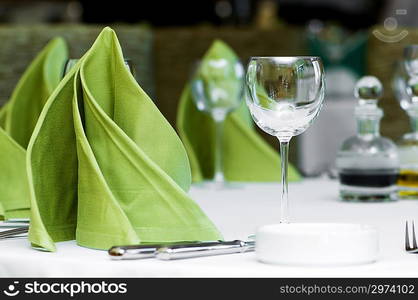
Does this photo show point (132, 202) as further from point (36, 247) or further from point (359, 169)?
point (359, 169)

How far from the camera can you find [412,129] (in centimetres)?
176

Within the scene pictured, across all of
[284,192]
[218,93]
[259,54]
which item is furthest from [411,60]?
[259,54]

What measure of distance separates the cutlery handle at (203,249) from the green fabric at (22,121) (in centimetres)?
46

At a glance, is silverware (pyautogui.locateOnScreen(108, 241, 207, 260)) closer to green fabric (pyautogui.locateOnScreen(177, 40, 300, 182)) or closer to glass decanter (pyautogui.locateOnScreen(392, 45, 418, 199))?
glass decanter (pyautogui.locateOnScreen(392, 45, 418, 199))

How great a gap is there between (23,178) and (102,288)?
0.55m

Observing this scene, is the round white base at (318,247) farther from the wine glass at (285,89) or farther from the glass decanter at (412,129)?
the glass decanter at (412,129)

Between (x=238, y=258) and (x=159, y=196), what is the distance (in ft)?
0.54

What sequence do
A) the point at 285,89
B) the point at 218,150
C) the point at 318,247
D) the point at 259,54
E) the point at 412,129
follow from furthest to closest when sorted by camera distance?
the point at 259,54 < the point at 218,150 < the point at 412,129 < the point at 285,89 < the point at 318,247

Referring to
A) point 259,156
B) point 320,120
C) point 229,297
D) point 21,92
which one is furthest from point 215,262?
point 320,120

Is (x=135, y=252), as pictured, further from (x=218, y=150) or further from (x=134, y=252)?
(x=218, y=150)

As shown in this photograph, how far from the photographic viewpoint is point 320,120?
283 centimetres

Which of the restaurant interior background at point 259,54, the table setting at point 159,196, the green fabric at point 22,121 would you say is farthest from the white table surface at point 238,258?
the restaurant interior background at point 259,54

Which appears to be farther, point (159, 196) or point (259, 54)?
point (259, 54)

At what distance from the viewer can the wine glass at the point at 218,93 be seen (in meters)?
1.93
